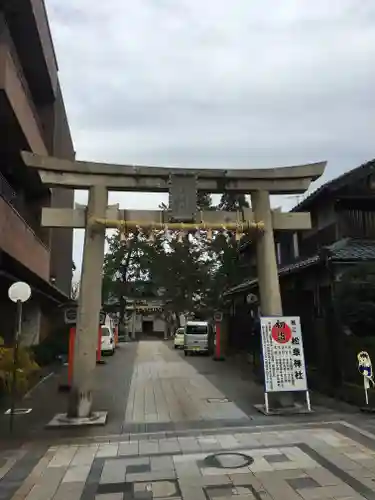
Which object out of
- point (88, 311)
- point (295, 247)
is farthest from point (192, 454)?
point (295, 247)

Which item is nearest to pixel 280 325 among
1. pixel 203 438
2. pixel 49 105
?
pixel 203 438

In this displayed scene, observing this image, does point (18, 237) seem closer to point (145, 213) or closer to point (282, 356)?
point (145, 213)

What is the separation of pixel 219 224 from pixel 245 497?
715 cm

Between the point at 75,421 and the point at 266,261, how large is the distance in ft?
20.8

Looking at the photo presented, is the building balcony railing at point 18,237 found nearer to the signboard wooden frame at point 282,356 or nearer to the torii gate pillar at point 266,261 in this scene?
the torii gate pillar at point 266,261

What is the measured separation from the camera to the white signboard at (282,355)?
36.5ft

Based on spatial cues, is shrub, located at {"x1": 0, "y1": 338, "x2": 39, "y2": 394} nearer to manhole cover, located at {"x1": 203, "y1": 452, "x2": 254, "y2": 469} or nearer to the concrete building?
the concrete building

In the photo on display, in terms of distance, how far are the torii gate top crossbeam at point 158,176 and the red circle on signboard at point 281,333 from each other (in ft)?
12.3

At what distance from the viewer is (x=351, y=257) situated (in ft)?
46.6

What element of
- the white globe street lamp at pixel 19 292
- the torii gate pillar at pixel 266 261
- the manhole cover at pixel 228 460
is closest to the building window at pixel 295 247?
the torii gate pillar at pixel 266 261

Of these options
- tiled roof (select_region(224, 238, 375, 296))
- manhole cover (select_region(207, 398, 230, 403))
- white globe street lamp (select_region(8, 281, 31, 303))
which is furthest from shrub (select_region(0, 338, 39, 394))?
tiled roof (select_region(224, 238, 375, 296))

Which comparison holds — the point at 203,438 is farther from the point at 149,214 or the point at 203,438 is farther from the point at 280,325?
the point at 149,214

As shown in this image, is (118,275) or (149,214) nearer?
→ (149,214)

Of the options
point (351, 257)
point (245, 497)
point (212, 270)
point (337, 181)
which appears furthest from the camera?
point (212, 270)
